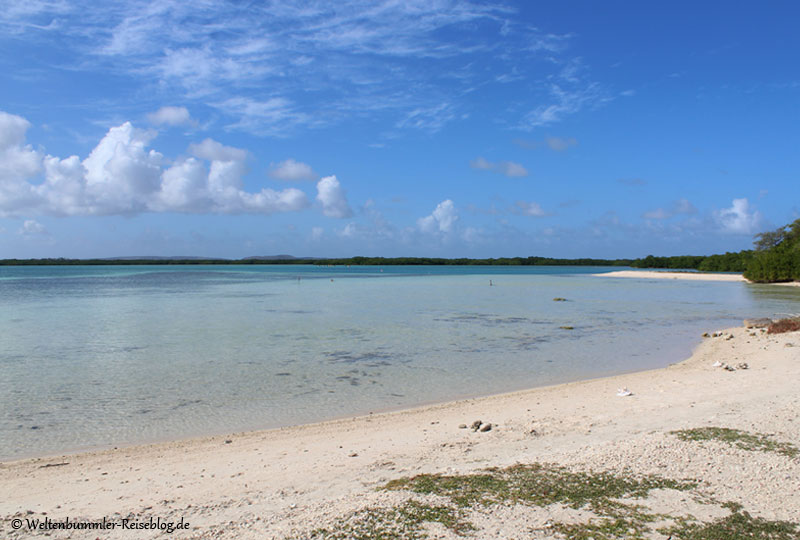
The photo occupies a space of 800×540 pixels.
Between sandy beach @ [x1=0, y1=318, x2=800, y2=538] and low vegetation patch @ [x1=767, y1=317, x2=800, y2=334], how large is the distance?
1000 centimetres

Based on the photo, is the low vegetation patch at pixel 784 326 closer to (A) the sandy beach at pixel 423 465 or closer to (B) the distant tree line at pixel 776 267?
(A) the sandy beach at pixel 423 465

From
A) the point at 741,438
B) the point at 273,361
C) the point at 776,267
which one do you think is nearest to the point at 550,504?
the point at 741,438

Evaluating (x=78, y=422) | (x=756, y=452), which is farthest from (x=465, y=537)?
(x=78, y=422)

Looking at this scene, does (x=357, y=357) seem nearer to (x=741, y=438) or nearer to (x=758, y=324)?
(x=741, y=438)

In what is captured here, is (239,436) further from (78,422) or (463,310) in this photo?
(463,310)

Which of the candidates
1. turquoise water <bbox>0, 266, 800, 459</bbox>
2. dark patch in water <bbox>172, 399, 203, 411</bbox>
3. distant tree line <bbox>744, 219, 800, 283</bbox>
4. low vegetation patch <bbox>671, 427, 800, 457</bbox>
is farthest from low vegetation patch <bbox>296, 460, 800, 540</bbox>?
distant tree line <bbox>744, 219, 800, 283</bbox>

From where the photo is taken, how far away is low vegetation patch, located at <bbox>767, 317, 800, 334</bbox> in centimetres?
1806

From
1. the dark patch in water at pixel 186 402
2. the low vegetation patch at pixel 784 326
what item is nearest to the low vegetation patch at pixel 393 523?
the dark patch in water at pixel 186 402

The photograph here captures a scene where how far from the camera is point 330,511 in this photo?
4.74 meters

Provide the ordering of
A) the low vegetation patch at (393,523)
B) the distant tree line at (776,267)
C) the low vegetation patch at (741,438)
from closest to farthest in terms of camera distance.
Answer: the low vegetation patch at (393,523) < the low vegetation patch at (741,438) < the distant tree line at (776,267)

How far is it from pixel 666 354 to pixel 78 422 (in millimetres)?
15568

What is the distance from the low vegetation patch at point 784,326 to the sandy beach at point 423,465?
10.0 metres

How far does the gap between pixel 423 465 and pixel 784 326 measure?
18181 millimetres

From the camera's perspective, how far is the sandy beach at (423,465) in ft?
15.2
